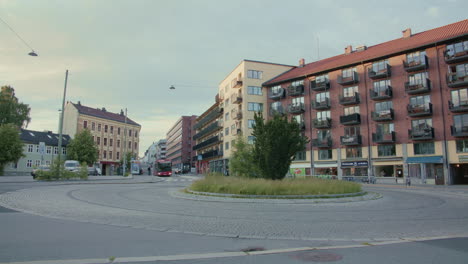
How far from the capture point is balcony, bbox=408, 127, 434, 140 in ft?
119

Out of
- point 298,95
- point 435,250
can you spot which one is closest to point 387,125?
point 298,95

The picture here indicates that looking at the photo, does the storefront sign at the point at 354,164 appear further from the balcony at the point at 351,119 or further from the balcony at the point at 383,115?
the balcony at the point at 383,115

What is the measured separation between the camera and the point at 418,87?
3750cm

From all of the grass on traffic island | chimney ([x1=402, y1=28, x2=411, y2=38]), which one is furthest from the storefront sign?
the grass on traffic island

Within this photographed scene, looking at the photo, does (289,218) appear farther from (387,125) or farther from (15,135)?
(15,135)

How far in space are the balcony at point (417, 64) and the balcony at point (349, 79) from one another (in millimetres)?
6465

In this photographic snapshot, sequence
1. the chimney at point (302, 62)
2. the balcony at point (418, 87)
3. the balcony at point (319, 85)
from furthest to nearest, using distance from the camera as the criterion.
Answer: the chimney at point (302, 62)
the balcony at point (319, 85)
the balcony at point (418, 87)

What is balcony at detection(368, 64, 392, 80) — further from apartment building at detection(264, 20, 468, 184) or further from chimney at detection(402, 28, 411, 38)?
chimney at detection(402, 28, 411, 38)

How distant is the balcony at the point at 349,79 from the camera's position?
4388 centimetres

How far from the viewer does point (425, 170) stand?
36781mm

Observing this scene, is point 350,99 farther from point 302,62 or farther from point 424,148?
point 302,62

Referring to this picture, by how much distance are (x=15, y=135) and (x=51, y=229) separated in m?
49.3

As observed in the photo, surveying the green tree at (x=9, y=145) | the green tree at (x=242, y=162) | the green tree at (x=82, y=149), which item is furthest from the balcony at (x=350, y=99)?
the green tree at (x=9, y=145)

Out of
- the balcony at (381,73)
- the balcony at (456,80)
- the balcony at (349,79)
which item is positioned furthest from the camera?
the balcony at (349,79)
